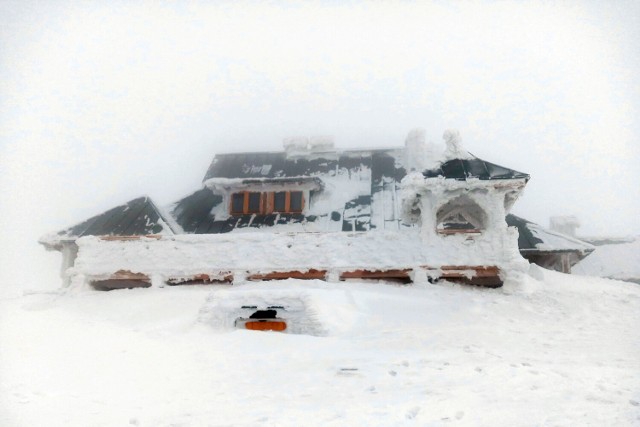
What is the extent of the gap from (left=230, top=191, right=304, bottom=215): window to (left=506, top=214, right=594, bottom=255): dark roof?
7931 millimetres

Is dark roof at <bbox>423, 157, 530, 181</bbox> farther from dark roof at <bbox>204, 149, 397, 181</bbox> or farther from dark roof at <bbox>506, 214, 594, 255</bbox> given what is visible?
dark roof at <bbox>204, 149, 397, 181</bbox>

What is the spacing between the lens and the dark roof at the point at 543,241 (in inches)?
680

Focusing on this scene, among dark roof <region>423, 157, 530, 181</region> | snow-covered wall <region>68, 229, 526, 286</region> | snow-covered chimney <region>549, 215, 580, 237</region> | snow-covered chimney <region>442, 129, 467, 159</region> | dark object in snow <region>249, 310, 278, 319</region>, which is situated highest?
snow-covered chimney <region>442, 129, 467, 159</region>

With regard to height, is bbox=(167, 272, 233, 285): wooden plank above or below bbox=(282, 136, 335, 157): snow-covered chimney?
below

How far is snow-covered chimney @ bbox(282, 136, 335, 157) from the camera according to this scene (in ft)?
74.3

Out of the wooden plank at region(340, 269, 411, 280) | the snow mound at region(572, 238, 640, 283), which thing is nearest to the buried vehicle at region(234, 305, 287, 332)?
the wooden plank at region(340, 269, 411, 280)

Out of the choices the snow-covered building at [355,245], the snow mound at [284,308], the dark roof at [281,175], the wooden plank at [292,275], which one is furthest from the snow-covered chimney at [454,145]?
the snow mound at [284,308]

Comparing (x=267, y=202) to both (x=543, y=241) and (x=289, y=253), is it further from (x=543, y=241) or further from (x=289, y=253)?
(x=543, y=241)

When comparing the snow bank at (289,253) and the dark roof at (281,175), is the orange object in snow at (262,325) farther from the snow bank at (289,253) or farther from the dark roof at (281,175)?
the dark roof at (281,175)

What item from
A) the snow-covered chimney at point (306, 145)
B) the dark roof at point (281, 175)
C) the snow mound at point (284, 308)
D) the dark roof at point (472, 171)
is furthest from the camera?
the snow-covered chimney at point (306, 145)

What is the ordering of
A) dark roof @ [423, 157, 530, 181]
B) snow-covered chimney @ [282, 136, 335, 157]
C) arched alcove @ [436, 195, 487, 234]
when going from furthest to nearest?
snow-covered chimney @ [282, 136, 335, 157] → arched alcove @ [436, 195, 487, 234] → dark roof @ [423, 157, 530, 181]

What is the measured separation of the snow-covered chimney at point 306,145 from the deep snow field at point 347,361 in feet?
34.6

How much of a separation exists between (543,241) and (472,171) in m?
5.59

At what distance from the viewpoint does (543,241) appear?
17.7 metres
